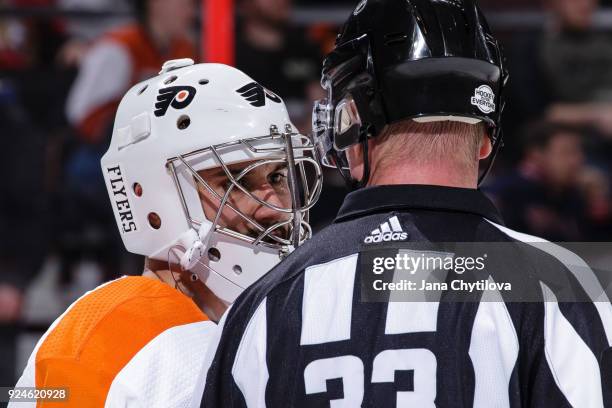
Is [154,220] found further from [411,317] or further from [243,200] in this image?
[411,317]

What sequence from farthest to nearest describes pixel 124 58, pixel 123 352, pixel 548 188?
1. pixel 124 58
2. pixel 548 188
3. pixel 123 352

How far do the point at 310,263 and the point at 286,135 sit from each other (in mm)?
549

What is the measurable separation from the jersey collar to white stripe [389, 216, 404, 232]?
0.01m

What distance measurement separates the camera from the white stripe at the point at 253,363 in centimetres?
135

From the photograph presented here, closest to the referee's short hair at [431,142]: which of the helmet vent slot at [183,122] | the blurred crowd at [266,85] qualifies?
the helmet vent slot at [183,122]

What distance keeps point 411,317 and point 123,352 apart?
0.52 m

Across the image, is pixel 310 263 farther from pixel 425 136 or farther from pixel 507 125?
pixel 507 125

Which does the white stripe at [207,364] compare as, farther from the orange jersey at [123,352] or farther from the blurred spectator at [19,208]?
the blurred spectator at [19,208]

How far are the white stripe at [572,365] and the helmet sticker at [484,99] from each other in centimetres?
32

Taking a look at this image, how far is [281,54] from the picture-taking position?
406cm

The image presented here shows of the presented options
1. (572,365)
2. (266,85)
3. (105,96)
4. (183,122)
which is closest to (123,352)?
(183,122)

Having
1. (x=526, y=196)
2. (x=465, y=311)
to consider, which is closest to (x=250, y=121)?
(x=465, y=311)

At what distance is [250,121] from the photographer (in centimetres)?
189

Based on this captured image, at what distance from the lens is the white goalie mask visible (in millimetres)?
1851
